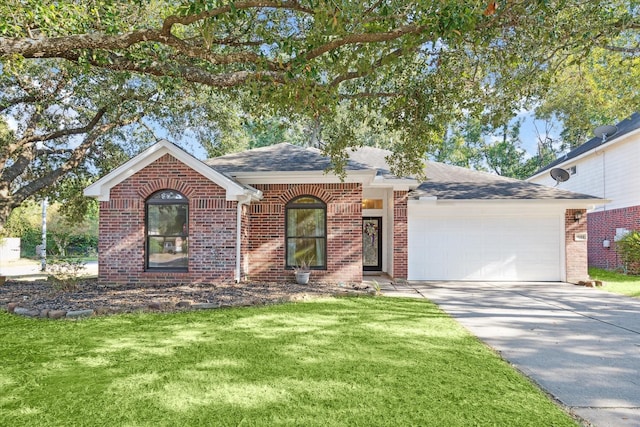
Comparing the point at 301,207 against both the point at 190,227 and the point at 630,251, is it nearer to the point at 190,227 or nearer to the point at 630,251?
the point at 190,227

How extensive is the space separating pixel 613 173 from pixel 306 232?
14.2 m

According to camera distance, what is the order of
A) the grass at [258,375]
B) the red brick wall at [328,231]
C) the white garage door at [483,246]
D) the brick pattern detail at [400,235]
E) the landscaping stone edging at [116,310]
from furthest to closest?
the white garage door at [483,246], the brick pattern detail at [400,235], the red brick wall at [328,231], the landscaping stone edging at [116,310], the grass at [258,375]

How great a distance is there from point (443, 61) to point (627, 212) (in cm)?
1295

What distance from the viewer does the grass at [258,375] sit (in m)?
3.23

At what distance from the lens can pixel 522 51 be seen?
6.77m

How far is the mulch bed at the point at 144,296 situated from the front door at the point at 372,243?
13.8 feet

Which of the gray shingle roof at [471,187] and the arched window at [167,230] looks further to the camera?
the gray shingle roof at [471,187]

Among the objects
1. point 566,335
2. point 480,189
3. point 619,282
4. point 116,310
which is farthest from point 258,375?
point 619,282

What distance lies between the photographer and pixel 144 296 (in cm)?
829

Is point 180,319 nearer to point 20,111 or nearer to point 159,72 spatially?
point 159,72

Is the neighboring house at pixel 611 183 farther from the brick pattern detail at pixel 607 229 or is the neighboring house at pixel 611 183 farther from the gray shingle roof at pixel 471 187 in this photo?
the gray shingle roof at pixel 471 187

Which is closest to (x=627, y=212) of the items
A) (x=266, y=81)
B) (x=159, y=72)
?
(x=266, y=81)

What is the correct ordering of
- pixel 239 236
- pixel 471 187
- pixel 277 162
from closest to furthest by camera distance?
pixel 239 236, pixel 277 162, pixel 471 187

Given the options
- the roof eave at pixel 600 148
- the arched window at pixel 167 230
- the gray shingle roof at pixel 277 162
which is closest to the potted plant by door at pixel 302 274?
the gray shingle roof at pixel 277 162
